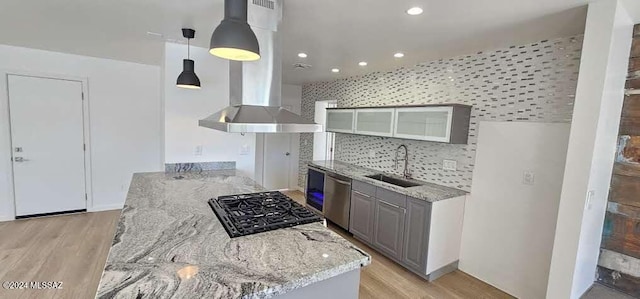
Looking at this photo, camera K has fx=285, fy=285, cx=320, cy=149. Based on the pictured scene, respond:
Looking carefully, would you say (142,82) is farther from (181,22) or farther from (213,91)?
(181,22)

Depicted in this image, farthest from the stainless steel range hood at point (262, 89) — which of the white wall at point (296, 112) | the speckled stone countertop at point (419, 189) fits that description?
the white wall at point (296, 112)

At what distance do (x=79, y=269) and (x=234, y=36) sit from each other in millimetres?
2949

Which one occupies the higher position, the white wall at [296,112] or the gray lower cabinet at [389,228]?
the white wall at [296,112]

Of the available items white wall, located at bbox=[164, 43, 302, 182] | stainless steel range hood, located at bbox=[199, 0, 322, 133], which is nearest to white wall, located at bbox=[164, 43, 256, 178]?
white wall, located at bbox=[164, 43, 302, 182]

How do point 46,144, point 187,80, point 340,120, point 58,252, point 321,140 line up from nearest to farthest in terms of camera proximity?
1. point 187,80
2. point 58,252
3. point 46,144
4. point 340,120
5. point 321,140

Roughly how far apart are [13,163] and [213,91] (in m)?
2.97

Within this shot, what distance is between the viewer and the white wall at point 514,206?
2.43 meters

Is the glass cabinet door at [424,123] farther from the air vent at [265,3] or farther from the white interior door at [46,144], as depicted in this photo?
the white interior door at [46,144]

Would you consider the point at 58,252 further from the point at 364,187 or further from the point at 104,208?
the point at 364,187

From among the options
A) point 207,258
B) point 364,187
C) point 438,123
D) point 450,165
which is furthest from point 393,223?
point 207,258

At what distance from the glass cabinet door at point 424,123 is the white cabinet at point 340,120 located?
915 millimetres

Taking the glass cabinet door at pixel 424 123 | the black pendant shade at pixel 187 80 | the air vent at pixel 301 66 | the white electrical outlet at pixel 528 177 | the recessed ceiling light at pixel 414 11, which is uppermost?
the air vent at pixel 301 66

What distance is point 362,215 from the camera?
142 inches

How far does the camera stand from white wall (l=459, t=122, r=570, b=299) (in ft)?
7.98
